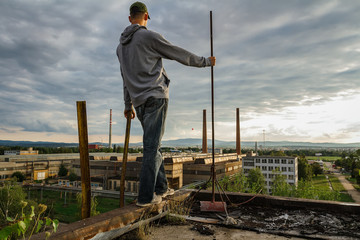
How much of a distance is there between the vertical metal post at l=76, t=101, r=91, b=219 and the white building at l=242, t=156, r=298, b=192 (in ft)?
155

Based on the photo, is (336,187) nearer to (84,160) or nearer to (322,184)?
(322,184)

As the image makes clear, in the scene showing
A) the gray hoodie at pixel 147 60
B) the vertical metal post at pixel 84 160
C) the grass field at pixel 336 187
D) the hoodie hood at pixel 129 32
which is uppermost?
the hoodie hood at pixel 129 32

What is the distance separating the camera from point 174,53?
2592 millimetres

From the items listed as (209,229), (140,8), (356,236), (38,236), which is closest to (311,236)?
(356,236)

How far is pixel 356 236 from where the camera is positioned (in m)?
2.05

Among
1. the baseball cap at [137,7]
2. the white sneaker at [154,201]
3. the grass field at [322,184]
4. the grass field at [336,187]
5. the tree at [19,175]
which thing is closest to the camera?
the white sneaker at [154,201]

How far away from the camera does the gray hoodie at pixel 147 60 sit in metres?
2.54

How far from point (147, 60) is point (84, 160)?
1135mm

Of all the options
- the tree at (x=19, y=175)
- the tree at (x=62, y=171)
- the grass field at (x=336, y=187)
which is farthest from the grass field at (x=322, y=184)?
the tree at (x=19, y=175)

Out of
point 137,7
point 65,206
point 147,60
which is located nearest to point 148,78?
point 147,60

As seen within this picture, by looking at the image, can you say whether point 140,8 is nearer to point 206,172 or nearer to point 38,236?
point 38,236

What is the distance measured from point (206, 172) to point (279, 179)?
36.6 feet

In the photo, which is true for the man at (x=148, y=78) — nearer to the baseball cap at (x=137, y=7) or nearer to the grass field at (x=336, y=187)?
the baseball cap at (x=137, y=7)

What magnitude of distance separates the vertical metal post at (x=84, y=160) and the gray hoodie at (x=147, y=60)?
21.8 inches
